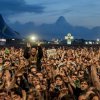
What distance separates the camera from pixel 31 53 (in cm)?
1609

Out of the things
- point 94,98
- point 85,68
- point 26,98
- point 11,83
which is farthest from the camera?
point 85,68

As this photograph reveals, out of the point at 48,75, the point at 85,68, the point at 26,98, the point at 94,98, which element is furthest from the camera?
the point at 85,68

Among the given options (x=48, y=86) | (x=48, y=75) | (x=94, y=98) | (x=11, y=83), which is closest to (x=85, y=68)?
(x=48, y=75)

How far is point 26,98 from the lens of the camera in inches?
457

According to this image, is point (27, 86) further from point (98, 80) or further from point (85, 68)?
point (85, 68)

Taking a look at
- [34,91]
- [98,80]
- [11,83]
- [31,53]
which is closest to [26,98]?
[34,91]

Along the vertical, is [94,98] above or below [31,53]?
below

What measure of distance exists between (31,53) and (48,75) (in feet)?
4.70

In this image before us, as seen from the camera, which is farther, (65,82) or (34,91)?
(65,82)

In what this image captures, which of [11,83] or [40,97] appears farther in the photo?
[11,83]

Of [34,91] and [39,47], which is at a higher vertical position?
[39,47]

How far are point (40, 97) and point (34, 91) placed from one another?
19 centimetres

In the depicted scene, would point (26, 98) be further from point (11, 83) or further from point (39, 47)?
point (39, 47)

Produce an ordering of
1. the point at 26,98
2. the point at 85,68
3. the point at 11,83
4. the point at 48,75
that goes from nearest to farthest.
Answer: the point at 26,98 < the point at 11,83 < the point at 48,75 < the point at 85,68
